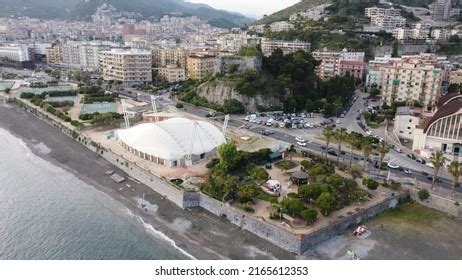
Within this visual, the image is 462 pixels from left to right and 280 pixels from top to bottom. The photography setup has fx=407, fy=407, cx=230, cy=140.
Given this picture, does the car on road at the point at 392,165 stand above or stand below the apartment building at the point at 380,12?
below

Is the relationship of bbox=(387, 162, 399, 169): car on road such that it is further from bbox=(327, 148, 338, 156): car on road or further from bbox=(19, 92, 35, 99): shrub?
bbox=(19, 92, 35, 99): shrub

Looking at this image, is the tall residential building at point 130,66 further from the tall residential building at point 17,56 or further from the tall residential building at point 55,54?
the tall residential building at point 17,56

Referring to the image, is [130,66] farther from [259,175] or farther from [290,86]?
[259,175]

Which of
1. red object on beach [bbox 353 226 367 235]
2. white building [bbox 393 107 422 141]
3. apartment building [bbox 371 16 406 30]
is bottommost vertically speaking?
red object on beach [bbox 353 226 367 235]

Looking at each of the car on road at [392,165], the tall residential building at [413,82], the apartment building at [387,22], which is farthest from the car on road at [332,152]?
the apartment building at [387,22]

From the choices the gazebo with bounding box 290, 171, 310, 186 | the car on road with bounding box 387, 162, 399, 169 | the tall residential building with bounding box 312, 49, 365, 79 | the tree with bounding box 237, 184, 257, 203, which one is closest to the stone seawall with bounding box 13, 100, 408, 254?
the tree with bounding box 237, 184, 257, 203

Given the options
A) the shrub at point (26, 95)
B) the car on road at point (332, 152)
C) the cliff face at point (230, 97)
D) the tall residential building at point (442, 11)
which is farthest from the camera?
the tall residential building at point (442, 11)
